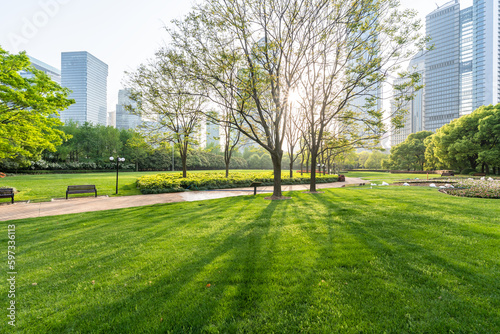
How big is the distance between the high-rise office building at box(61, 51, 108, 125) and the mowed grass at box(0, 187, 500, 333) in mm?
50462

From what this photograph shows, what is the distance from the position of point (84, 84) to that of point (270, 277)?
7039cm

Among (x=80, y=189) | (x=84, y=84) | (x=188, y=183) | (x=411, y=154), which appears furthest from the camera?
(x=411, y=154)

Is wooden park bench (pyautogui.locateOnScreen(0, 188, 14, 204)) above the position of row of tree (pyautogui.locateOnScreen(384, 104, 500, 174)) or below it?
below

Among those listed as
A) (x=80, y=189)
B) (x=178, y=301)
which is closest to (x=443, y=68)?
(x=178, y=301)

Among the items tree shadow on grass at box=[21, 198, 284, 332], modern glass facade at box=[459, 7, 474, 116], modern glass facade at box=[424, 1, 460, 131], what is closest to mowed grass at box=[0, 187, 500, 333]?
tree shadow on grass at box=[21, 198, 284, 332]

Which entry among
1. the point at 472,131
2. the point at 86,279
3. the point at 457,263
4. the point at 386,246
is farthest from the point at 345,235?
the point at 472,131

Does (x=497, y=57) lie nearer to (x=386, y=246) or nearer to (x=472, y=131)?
(x=472, y=131)

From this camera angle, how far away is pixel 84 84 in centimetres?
5300

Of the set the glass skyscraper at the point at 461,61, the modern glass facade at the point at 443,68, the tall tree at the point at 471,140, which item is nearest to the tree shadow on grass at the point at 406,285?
the tall tree at the point at 471,140

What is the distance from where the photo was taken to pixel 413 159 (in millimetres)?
53438

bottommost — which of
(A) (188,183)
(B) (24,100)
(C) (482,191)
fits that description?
(A) (188,183)

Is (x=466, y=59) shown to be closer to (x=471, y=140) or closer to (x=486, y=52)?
(x=486, y=52)

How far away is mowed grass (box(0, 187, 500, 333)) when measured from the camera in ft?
7.63

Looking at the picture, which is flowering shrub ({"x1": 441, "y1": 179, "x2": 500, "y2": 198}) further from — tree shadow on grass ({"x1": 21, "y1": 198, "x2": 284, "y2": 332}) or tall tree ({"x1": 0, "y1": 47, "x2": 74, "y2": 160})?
tall tree ({"x1": 0, "y1": 47, "x2": 74, "y2": 160})
